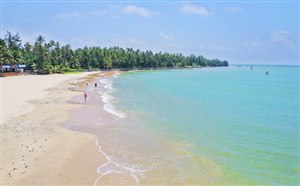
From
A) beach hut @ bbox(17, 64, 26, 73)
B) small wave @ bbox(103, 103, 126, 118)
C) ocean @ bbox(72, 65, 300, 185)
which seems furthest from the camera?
beach hut @ bbox(17, 64, 26, 73)

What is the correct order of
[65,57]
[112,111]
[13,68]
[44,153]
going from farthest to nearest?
[65,57], [13,68], [112,111], [44,153]

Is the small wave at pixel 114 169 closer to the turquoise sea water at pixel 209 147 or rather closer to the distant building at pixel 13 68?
the turquoise sea water at pixel 209 147

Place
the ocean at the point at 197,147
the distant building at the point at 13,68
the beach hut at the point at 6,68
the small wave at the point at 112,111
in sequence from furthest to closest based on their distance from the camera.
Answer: the distant building at the point at 13,68 < the beach hut at the point at 6,68 < the small wave at the point at 112,111 < the ocean at the point at 197,147

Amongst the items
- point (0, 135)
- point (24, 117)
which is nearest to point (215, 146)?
point (0, 135)

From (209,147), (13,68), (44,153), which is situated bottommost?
(209,147)

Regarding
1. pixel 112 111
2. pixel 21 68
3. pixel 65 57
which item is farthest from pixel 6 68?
pixel 112 111

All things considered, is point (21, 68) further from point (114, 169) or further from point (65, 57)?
point (114, 169)

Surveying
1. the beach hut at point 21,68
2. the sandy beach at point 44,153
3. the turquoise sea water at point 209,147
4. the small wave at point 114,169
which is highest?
the beach hut at point 21,68

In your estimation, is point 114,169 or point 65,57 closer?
point 114,169

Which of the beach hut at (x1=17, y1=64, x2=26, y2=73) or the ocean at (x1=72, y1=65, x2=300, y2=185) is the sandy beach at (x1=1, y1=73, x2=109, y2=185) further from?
the beach hut at (x1=17, y1=64, x2=26, y2=73)

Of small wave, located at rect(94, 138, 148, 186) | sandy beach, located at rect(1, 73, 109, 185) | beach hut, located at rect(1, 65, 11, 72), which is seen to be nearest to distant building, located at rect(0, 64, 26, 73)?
beach hut, located at rect(1, 65, 11, 72)

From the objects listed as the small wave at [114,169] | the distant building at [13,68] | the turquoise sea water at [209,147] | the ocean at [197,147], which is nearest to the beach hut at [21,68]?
the distant building at [13,68]

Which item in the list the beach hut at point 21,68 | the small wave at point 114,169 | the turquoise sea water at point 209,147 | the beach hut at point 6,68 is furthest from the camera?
the beach hut at point 21,68
